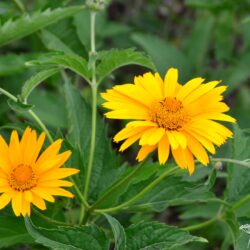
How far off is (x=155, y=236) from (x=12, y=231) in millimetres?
387

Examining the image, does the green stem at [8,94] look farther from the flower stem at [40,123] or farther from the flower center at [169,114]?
the flower center at [169,114]

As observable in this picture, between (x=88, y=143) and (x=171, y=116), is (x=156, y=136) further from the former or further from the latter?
(x=88, y=143)

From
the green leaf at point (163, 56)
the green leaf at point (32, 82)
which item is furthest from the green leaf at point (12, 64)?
the green leaf at point (163, 56)

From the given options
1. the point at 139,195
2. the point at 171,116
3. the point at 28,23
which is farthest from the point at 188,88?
the point at 28,23

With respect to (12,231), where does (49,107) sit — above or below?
above

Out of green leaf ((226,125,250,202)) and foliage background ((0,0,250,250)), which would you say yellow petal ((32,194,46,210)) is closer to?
foliage background ((0,0,250,250))

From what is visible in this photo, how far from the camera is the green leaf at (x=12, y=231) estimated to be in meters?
1.39

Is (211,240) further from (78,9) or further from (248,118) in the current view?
(78,9)

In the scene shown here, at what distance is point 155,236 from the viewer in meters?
1.21

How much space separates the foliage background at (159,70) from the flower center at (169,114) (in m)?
0.13

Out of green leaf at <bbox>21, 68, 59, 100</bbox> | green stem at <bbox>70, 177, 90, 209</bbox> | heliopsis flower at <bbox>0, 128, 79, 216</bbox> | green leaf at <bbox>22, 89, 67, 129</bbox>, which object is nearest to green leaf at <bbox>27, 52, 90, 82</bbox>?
green leaf at <bbox>21, 68, 59, 100</bbox>

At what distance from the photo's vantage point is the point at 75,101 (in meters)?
1.58

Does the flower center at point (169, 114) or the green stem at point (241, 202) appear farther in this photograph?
the green stem at point (241, 202)

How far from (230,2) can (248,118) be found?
0.50m
